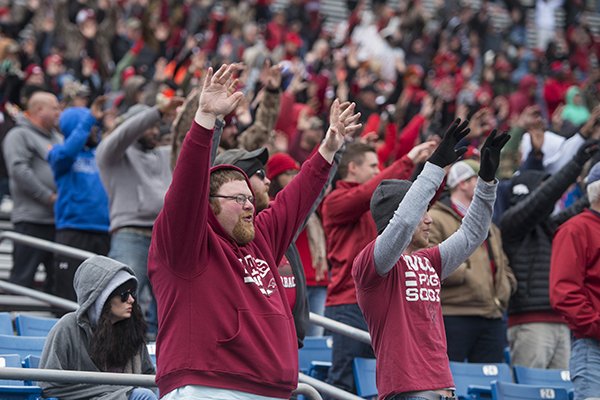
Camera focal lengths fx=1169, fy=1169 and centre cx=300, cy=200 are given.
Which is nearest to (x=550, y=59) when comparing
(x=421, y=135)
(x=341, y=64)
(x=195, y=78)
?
(x=341, y=64)

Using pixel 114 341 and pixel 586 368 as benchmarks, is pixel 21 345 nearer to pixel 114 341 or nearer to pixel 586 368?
pixel 114 341

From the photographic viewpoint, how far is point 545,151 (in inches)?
407

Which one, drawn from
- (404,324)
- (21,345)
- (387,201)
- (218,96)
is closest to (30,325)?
(21,345)

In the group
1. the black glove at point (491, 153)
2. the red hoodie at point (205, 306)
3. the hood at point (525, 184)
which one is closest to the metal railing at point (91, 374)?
the red hoodie at point (205, 306)

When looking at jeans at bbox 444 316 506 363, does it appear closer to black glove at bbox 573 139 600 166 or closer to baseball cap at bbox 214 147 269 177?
black glove at bbox 573 139 600 166

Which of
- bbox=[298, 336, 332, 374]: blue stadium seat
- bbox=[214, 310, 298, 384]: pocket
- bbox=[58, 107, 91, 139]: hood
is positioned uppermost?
bbox=[58, 107, 91, 139]: hood

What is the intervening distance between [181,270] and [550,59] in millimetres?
18403

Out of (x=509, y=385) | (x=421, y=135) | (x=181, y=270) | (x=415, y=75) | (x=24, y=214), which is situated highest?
(x=415, y=75)

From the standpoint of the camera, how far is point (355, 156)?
7531 millimetres

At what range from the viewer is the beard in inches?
183

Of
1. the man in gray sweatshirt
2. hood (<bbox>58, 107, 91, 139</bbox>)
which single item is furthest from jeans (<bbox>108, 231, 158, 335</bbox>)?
hood (<bbox>58, 107, 91, 139</bbox>)

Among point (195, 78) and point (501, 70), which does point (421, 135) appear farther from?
point (501, 70)

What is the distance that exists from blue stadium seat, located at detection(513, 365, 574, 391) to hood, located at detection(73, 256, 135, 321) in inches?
116

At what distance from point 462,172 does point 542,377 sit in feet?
4.85
